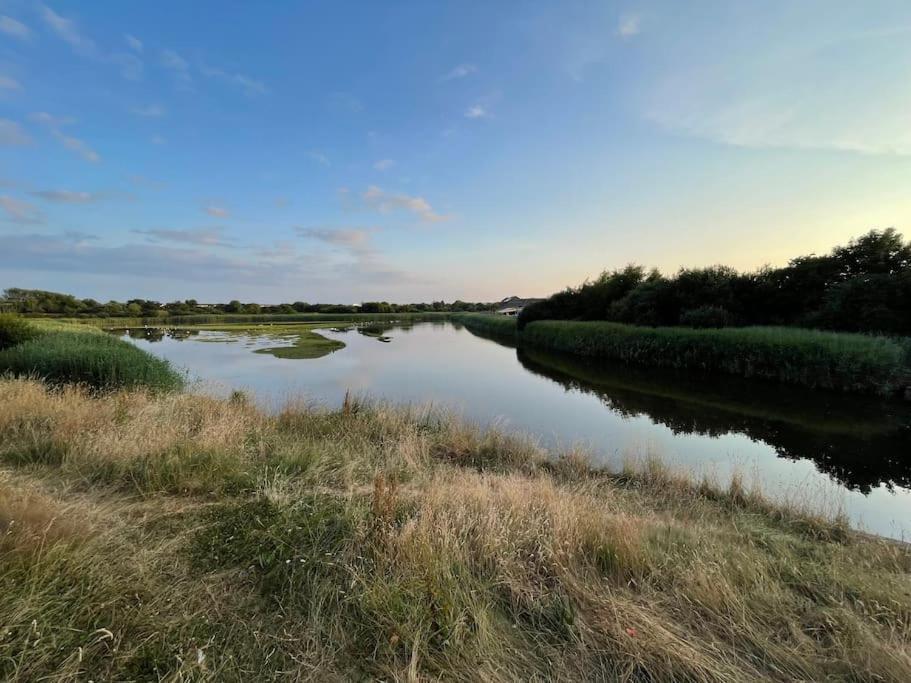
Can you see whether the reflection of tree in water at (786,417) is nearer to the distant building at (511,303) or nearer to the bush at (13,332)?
the bush at (13,332)

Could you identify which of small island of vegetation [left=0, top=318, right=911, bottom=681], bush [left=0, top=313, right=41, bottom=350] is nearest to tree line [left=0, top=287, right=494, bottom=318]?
bush [left=0, top=313, right=41, bottom=350]

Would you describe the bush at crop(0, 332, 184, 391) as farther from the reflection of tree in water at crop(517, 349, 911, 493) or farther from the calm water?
the reflection of tree in water at crop(517, 349, 911, 493)

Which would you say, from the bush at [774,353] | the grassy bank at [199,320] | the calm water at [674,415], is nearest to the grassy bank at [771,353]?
the bush at [774,353]

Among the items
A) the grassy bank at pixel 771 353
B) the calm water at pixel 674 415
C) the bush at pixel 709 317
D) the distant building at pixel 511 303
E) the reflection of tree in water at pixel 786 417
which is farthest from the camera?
the distant building at pixel 511 303

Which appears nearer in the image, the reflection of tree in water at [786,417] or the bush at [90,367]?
the reflection of tree in water at [786,417]

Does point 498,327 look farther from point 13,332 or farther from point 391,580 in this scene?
point 391,580

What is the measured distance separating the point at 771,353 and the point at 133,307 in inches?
3778

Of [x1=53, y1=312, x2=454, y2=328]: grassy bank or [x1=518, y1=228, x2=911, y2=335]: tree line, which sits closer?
[x1=518, y1=228, x2=911, y2=335]: tree line

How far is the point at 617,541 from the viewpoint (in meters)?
2.96

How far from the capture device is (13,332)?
41.2ft

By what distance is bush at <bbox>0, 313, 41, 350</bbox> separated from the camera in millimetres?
12367

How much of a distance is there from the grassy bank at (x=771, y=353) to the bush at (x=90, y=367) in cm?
1984

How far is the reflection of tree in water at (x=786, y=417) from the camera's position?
757 cm

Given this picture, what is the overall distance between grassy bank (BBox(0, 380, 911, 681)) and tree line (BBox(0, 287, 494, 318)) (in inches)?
2115
